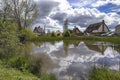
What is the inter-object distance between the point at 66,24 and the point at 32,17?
4142 centimetres

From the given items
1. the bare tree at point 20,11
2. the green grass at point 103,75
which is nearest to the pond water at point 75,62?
the green grass at point 103,75

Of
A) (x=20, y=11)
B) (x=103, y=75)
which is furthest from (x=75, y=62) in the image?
(x=20, y=11)

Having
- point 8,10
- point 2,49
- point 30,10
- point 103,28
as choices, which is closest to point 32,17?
point 30,10

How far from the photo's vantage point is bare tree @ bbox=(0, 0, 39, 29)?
2079 inches

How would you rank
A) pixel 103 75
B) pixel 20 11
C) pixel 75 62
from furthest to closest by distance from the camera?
1. pixel 20 11
2. pixel 75 62
3. pixel 103 75

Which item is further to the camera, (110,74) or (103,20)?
(103,20)

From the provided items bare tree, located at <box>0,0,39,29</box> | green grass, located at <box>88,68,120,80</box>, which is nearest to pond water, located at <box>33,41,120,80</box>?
green grass, located at <box>88,68,120,80</box>

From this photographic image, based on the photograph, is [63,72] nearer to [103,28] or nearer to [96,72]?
[96,72]

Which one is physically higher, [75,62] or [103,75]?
[103,75]

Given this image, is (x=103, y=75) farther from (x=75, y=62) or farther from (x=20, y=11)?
(x=20, y=11)

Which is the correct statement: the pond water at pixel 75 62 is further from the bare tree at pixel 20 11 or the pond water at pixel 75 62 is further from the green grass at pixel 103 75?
the bare tree at pixel 20 11

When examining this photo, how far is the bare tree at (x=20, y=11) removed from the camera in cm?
5281

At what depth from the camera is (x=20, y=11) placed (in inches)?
2111

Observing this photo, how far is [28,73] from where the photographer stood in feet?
38.7
